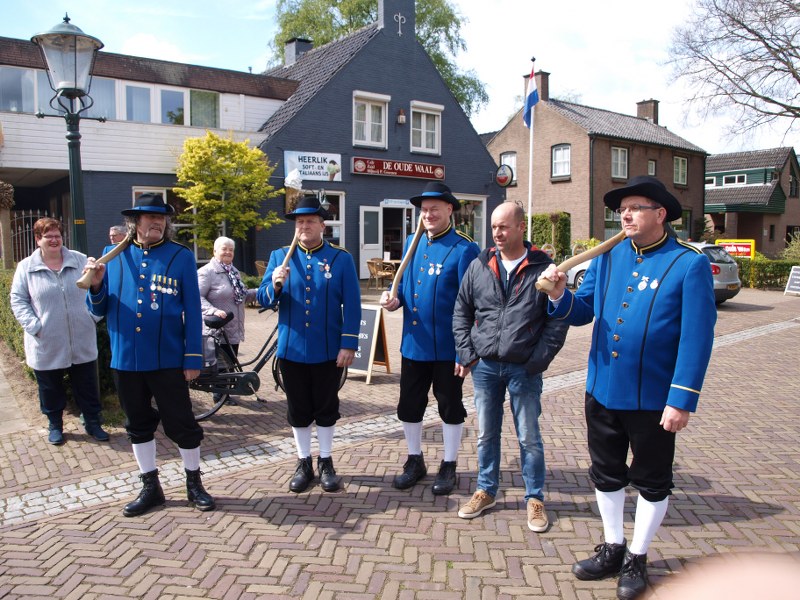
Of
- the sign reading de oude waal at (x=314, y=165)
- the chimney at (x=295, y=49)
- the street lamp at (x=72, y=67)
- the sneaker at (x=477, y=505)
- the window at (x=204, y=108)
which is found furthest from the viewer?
the chimney at (x=295, y=49)

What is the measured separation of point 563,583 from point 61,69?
6.17 metres

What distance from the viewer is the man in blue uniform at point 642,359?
2977 millimetres

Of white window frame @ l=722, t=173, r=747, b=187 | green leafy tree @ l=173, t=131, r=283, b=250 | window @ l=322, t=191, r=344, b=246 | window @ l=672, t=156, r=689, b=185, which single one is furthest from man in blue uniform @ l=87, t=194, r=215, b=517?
white window frame @ l=722, t=173, r=747, b=187

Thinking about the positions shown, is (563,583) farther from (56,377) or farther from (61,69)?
(61,69)

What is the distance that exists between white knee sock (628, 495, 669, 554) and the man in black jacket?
28.0 inches

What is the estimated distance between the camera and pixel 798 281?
20156 millimetres

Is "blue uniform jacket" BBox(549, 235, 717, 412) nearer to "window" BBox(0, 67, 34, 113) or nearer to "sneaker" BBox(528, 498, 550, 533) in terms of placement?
"sneaker" BBox(528, 498, 550, 533)

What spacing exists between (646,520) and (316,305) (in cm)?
249

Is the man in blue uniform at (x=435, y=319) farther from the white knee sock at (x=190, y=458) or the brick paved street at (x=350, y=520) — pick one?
the white knee sock at (x=190, y=458)

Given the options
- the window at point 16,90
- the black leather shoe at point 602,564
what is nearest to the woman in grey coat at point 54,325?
the black leather shoe at point 602,564

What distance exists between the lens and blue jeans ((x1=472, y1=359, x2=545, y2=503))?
3830mm

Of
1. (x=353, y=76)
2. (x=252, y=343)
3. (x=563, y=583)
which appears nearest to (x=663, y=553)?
(x=563, y=583)

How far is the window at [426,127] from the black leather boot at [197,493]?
59.5ft

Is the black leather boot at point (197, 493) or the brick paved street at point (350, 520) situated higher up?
the black leather boot at point (197, 493)
